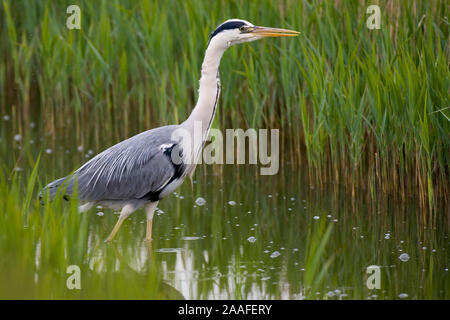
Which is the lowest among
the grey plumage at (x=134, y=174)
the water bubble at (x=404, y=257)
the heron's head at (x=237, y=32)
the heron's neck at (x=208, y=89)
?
the water bubble at (x=404, y=257)

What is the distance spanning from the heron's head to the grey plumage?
84cm

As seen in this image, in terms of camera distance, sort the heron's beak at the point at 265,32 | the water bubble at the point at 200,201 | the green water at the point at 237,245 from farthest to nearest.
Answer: the water bubble at the point at 200,201 → the heron's beak at the point at 265,32 → the green water at the point at 237,245

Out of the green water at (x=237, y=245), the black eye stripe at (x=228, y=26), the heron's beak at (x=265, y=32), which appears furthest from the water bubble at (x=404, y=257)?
the black eye stripe at (x=228, y=26)

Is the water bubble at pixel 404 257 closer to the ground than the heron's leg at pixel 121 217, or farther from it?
closer to the ground

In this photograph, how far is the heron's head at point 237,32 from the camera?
22.3 ft

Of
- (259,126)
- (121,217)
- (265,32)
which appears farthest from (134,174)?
(259,126)

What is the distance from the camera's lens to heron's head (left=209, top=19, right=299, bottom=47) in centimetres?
681

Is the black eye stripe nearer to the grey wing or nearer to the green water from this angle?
the grey wing

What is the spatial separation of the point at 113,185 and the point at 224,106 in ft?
6.52

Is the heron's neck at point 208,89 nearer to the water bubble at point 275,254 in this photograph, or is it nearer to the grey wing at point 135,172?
the grey wing at point 135,172

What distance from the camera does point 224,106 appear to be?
27.3 ft

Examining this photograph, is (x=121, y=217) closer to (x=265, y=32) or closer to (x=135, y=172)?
(x=135, y=172)
